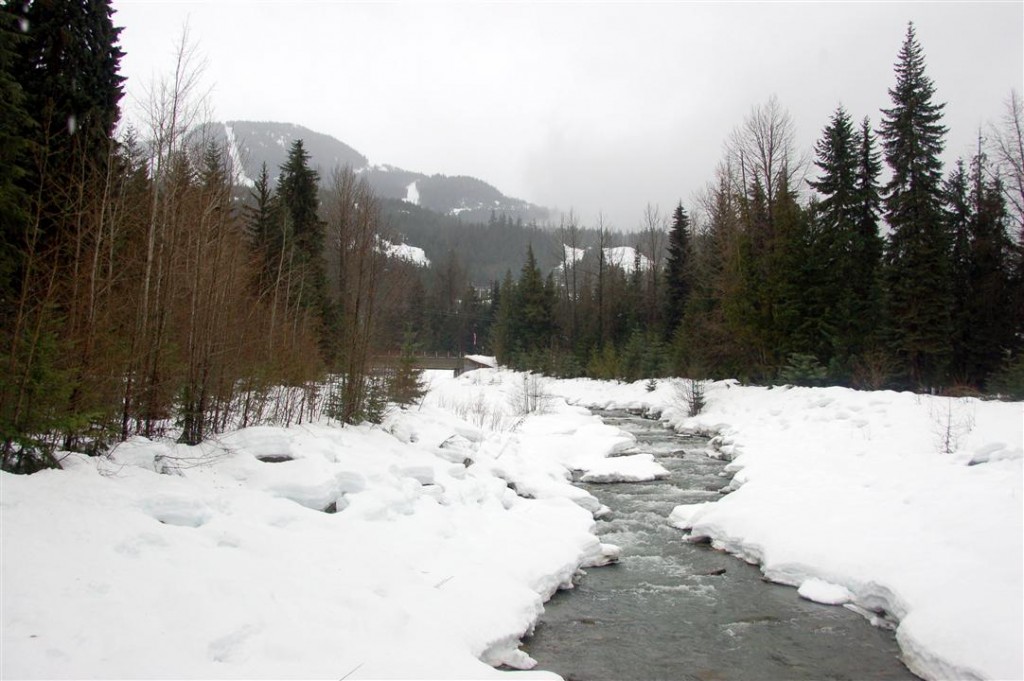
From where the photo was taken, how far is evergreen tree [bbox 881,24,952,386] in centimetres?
2248

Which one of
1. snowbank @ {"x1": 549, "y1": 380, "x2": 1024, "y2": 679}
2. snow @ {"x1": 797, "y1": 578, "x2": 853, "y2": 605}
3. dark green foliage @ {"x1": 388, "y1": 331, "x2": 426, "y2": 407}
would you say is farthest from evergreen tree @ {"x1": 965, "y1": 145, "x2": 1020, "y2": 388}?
dark green foliage @ {"x1": 388, "y1": 331, "x2": 426, "y2": 407}

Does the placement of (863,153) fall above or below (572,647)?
above

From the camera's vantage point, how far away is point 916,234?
23469 millimetres

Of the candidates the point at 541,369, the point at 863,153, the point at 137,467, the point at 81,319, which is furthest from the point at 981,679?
the point at 541,369

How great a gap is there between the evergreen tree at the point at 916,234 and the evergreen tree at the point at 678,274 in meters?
14.9

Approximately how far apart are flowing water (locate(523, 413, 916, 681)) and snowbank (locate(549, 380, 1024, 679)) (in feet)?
1.37

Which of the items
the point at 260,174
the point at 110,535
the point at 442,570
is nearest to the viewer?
the point at 110,535

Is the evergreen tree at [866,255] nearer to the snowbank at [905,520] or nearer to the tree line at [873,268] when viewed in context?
the tree line at [873,268]

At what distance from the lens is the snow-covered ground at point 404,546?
4156mm

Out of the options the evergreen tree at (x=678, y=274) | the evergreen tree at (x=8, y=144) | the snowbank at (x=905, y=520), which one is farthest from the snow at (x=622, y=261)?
the evergreen tree at (x=8, y=144)

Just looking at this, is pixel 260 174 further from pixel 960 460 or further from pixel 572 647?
pixel 960 460

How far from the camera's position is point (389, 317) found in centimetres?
1373

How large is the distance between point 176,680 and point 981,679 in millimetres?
6924

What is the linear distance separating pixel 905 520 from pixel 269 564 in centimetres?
901
